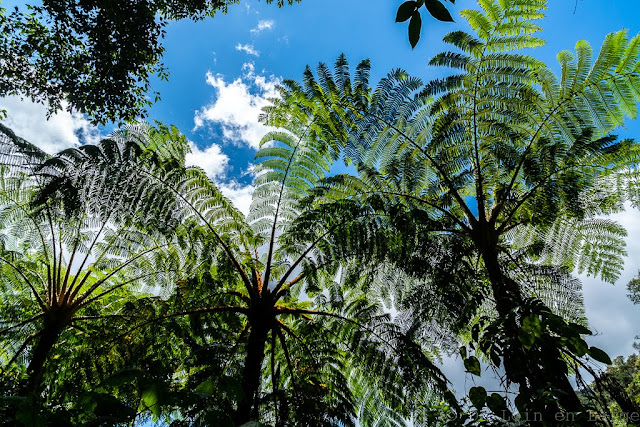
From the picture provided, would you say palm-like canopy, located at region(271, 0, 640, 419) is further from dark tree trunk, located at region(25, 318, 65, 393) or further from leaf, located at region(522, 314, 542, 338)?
dark tree trunk, located at region(25, 318, 65, 393)

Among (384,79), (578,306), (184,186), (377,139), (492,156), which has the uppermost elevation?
(384,79)

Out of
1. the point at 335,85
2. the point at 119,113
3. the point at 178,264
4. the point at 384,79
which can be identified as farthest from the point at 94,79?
the point at 384,79

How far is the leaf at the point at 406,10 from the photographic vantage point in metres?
1.01

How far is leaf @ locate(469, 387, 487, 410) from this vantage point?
1.33 meters

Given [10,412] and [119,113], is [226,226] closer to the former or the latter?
[119,113]

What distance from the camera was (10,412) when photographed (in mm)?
1133

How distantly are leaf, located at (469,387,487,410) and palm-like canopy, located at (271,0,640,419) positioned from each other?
1.29 m

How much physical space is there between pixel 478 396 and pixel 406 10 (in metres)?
1.40

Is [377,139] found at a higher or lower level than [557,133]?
higher

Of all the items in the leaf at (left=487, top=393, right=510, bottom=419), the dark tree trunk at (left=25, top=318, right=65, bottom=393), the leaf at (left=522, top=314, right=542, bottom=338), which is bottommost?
the leaf at (left=487, top=393, right=510, bottom=419)

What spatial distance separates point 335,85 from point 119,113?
11.1ft

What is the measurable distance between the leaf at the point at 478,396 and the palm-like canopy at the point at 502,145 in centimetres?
129

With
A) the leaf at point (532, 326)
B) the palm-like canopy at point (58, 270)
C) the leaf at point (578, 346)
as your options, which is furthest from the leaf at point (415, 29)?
the palm-like canopy at point (58, 270)

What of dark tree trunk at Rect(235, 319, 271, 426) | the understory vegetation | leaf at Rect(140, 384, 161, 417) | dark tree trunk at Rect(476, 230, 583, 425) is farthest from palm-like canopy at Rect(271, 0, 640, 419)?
leaf at Rect(140, 384, 161, 417)
